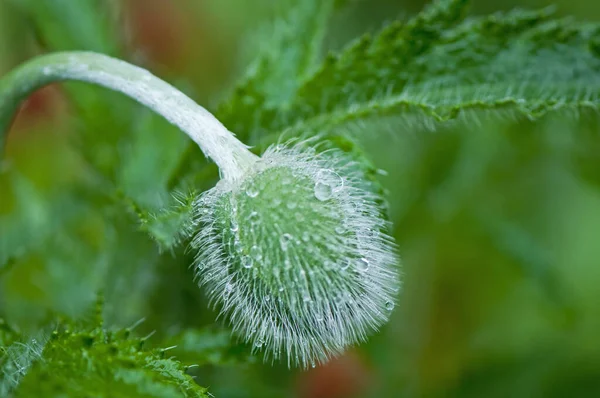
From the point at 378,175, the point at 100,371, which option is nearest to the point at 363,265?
the point at 100,371

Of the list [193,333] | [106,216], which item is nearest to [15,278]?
[106,216]

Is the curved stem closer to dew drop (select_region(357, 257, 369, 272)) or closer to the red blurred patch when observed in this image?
dew drop (select_region(357, 257, 369, 272))

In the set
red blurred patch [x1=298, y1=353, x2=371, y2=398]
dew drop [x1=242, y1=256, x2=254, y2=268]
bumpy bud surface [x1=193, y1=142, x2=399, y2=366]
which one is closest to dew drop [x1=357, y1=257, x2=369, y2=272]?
bumpy bud surface [x1=193, y1=142, x2=399, y2=366]

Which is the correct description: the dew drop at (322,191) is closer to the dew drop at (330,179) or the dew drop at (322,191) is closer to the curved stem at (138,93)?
the dew drop at (330,179)

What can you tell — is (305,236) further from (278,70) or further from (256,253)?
(278,70)

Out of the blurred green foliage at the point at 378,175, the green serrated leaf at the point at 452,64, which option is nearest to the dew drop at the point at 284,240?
the blurred green foliage at the point at 378,175

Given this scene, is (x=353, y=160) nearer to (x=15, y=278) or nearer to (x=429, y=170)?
(x=429, y=170)
